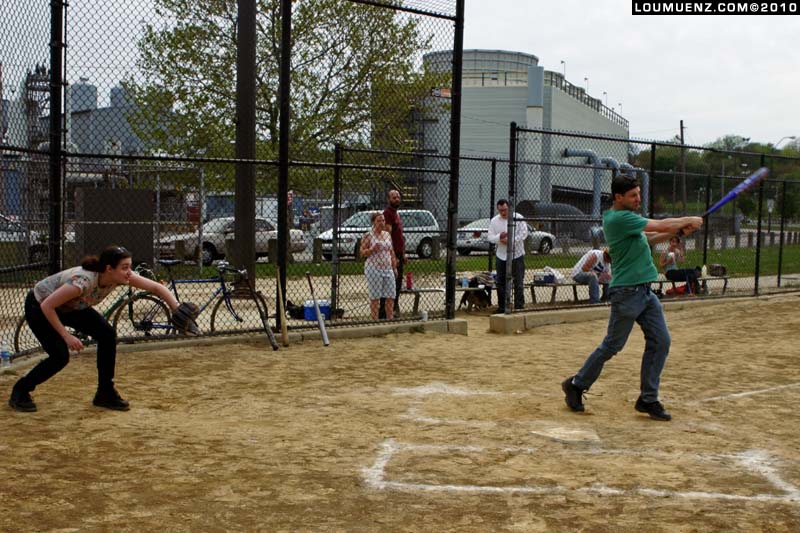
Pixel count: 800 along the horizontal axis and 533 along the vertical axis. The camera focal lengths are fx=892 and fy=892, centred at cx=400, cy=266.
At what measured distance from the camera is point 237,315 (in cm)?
1094

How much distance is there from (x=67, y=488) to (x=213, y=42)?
499 inches

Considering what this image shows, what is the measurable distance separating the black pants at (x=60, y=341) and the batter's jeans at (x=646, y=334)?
366cm

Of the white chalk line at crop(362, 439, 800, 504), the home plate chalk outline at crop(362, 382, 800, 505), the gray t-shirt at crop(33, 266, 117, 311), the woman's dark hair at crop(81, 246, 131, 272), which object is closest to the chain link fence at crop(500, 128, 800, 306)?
the home plate chalk outline at crop(362, 382, 800, 505)

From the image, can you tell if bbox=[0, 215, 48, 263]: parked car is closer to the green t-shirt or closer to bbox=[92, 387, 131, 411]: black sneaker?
bbox=[92, 387, 131, 411]: black sneaker

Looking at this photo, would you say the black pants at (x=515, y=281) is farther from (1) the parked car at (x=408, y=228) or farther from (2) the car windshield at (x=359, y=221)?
(2) the car windshield at (x=359, y=221)

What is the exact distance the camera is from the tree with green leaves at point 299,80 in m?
13.1

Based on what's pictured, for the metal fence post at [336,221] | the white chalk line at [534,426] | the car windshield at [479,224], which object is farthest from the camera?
the car windshield at [479,224]

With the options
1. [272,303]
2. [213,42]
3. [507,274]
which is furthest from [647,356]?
[213,42]

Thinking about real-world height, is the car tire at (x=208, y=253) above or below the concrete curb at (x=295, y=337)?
above

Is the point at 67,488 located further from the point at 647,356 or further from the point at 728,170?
the point at 728,170

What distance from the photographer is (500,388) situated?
8.09 m

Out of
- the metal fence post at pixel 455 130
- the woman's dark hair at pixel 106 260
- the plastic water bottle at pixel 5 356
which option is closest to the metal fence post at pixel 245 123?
the metal fence post at pixel 455 130

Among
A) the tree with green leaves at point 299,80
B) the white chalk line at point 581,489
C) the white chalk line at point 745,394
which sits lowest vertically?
the white chalk line at point 581,489

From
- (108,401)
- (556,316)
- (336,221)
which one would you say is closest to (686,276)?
(556,316)
